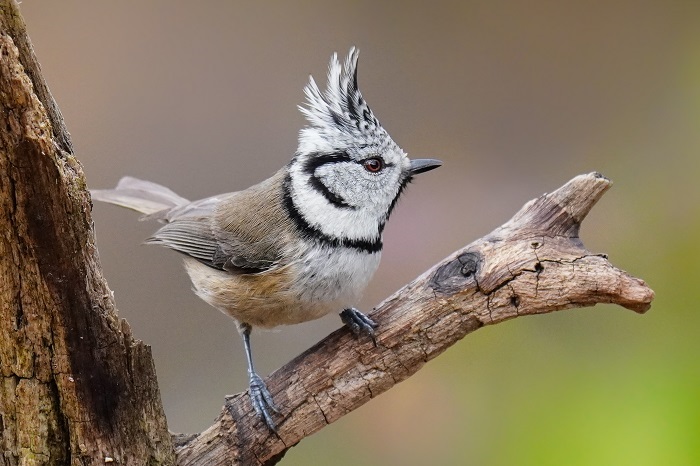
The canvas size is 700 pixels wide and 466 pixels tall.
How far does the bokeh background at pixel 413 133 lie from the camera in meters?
3.46

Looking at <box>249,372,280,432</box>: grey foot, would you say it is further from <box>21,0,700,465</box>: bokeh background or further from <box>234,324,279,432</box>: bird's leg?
<box>21,0,700,465</box>: bokeh background

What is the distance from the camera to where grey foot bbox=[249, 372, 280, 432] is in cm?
234

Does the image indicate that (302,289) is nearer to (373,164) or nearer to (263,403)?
Answer: (263,403)

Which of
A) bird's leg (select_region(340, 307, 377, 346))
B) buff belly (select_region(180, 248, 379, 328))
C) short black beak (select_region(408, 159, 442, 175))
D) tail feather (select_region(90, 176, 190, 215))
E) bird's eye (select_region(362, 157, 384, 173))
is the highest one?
tail feather (select_region(90, 176, 190, 215))

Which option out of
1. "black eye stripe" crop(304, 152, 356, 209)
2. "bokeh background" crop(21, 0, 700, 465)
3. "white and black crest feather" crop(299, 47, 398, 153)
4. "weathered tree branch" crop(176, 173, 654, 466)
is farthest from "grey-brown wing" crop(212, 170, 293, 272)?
"bokeh background" crop(21, 0, 700, 465)

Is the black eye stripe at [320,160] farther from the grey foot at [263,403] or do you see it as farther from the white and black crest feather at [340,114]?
the grey foot at [263,403]

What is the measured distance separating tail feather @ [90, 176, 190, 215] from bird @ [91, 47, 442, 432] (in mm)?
648

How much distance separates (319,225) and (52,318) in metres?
0.90

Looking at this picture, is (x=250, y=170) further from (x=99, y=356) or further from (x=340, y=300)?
(x=99, y=356)

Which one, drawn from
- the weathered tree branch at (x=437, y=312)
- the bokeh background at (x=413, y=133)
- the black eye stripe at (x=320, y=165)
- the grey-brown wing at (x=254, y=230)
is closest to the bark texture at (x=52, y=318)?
the weathered tree branch at (x=437, y=312)

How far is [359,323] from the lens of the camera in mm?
2352

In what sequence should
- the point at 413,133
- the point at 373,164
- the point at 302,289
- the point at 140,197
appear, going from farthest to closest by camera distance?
the point at 413,133, the point at 140,197, the point at 373,164, the point at 302,289

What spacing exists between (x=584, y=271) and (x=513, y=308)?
229 millimetres

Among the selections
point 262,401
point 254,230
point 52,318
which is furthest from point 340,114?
point 52,318
